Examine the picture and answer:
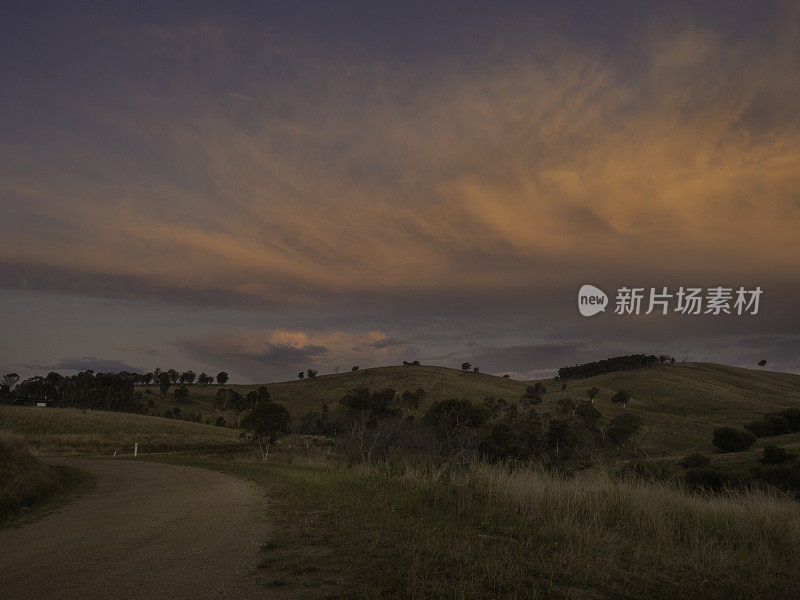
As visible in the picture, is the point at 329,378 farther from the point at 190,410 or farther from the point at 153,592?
the point at 153,592

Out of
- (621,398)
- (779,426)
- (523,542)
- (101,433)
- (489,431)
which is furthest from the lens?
(621,398)

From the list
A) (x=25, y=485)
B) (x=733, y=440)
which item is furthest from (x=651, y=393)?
(x=25, y=485)

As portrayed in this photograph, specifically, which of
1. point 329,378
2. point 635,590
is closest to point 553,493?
point 635,590

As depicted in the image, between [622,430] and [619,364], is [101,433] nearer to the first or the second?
[622,430]

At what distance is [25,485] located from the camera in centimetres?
1372

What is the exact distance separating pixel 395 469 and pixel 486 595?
1015cm

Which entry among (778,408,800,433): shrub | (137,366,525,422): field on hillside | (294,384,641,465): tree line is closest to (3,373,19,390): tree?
(137,366,525,422): field on hillside

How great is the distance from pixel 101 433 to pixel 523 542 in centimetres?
6364

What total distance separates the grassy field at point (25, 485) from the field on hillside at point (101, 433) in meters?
28.6

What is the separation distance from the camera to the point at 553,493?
10594 mm

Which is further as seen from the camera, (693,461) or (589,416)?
(589,416)

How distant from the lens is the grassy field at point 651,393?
90.5m

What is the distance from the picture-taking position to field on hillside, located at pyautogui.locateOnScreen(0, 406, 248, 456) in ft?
150

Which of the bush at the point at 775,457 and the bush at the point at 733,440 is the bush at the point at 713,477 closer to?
the bush at the point at 775,457
